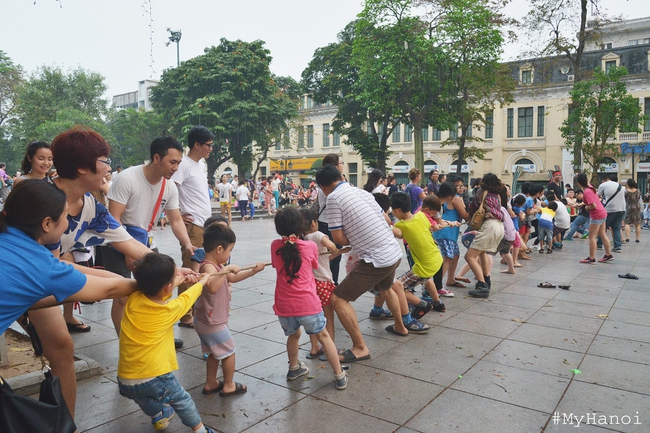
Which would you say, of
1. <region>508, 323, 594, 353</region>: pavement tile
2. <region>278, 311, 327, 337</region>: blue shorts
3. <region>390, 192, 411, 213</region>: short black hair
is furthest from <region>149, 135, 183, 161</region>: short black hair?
<region>508, 323, 594, 353</region>: pavement tile

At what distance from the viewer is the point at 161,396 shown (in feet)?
8.98

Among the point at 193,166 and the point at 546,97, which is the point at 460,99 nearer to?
the point at 546,97

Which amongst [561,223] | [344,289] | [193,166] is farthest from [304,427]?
[561,223]

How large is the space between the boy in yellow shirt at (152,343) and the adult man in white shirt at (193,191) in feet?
7.31

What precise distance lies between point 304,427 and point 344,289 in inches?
52.2

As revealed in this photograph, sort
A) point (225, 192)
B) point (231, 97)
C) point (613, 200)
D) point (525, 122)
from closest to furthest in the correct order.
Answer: point (613, 200), point (225, 192), point (231, 97), point (525, 122)

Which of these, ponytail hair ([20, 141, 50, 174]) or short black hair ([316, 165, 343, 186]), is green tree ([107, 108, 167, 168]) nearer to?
ponytail hair ([20, 141, 50, 174])

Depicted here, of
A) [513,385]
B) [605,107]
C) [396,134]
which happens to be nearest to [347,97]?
[396,134]

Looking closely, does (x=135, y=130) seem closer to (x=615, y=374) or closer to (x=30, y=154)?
(x=30, y=154)

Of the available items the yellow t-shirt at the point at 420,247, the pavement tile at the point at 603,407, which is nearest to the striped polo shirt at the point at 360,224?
the yellow t-shirt at the point at 420,247

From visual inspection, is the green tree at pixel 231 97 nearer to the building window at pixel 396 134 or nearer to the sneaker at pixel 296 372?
the building window at pixel 396 134

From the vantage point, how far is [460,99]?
25906 mm

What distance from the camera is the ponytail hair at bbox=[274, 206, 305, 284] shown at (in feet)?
11.8

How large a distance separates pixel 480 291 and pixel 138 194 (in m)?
4.62
